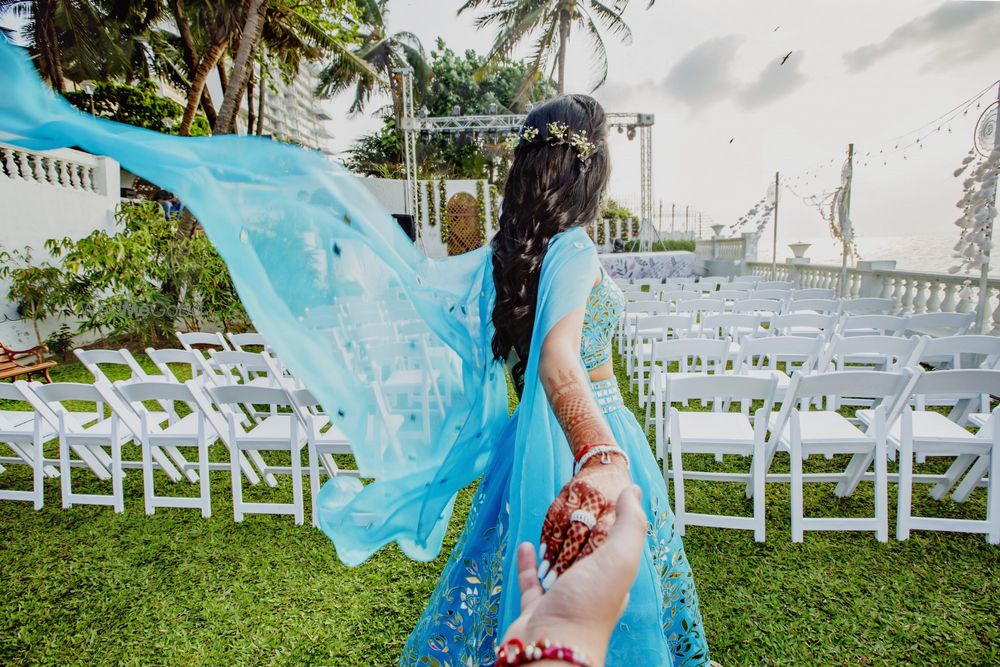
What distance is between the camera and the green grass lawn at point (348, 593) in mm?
2162

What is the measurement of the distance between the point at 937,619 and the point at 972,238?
4477 millimetres

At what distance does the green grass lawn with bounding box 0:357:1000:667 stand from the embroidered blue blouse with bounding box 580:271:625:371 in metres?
1.55

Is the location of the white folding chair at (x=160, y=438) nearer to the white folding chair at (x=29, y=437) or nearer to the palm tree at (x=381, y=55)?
the white folding chair at (x=29, y=437)

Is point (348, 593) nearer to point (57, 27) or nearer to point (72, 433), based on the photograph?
point (72, 433)

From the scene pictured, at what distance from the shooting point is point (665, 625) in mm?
1448

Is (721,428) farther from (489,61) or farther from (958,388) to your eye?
(489,61)

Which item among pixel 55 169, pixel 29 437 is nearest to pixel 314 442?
pixel 29 437

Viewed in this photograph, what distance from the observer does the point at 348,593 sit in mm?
2531

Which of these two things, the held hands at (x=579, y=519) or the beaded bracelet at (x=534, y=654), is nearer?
the beaded bracelet at (x=534, y=654)

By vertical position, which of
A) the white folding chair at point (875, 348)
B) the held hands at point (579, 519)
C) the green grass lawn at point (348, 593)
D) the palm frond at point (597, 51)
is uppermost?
the palm frond at point (597, 51)

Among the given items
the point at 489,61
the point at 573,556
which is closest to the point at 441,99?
the point at 489,61

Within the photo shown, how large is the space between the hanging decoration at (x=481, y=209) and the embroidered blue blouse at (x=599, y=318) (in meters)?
17.2

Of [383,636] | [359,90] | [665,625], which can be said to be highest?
[359,90]

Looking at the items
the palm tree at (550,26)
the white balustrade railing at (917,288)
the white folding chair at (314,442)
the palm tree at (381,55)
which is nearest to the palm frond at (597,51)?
the palm tree at (550,26)
